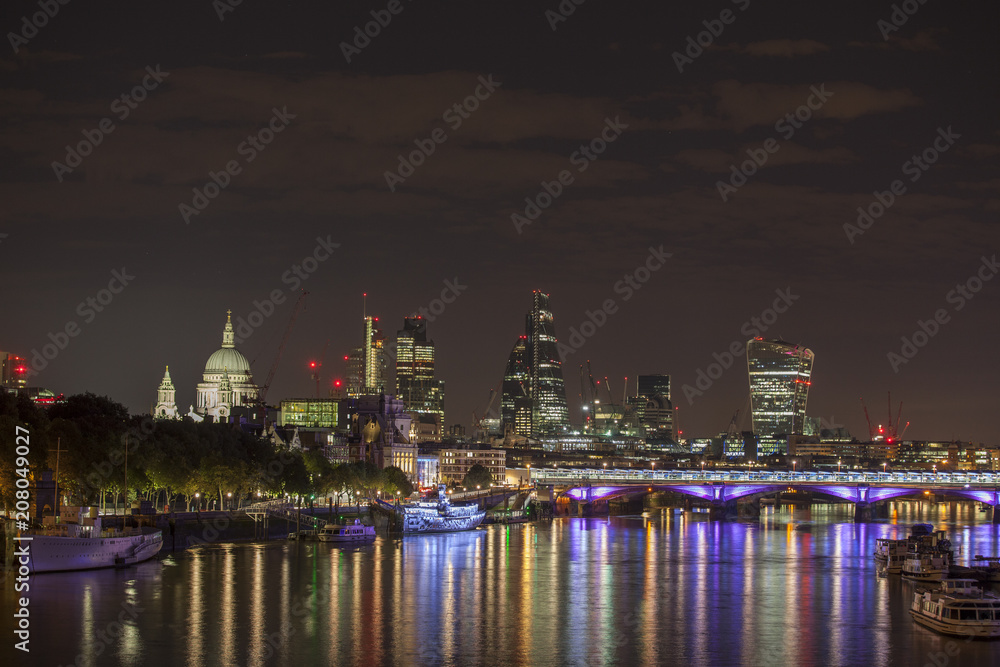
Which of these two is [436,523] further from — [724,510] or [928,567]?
[724,510]

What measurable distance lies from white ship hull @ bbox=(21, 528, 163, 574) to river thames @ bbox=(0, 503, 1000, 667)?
110 centimetres

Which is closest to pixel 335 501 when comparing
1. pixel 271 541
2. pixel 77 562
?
pixel 271 541

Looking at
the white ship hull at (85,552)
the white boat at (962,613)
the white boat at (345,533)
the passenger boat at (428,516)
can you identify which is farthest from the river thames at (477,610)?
the passenger boat at (428,516)

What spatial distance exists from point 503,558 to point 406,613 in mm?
34472

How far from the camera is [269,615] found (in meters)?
64.2

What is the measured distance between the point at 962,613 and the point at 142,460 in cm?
6149

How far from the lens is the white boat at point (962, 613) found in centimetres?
5900

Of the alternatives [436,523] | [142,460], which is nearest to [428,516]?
[436,523]

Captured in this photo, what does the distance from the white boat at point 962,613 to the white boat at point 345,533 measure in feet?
187

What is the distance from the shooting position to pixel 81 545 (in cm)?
7819

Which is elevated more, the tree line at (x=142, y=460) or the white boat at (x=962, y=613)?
the tree line at (x=142, y=460)

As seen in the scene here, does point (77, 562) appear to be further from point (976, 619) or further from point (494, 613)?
point (976, 619)

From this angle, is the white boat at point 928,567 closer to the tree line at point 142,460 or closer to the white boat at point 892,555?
the white boat at point 892,555

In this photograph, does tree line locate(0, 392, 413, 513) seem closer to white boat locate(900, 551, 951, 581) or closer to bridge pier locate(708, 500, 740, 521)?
white boat locate(900, 551, 951, 581)
